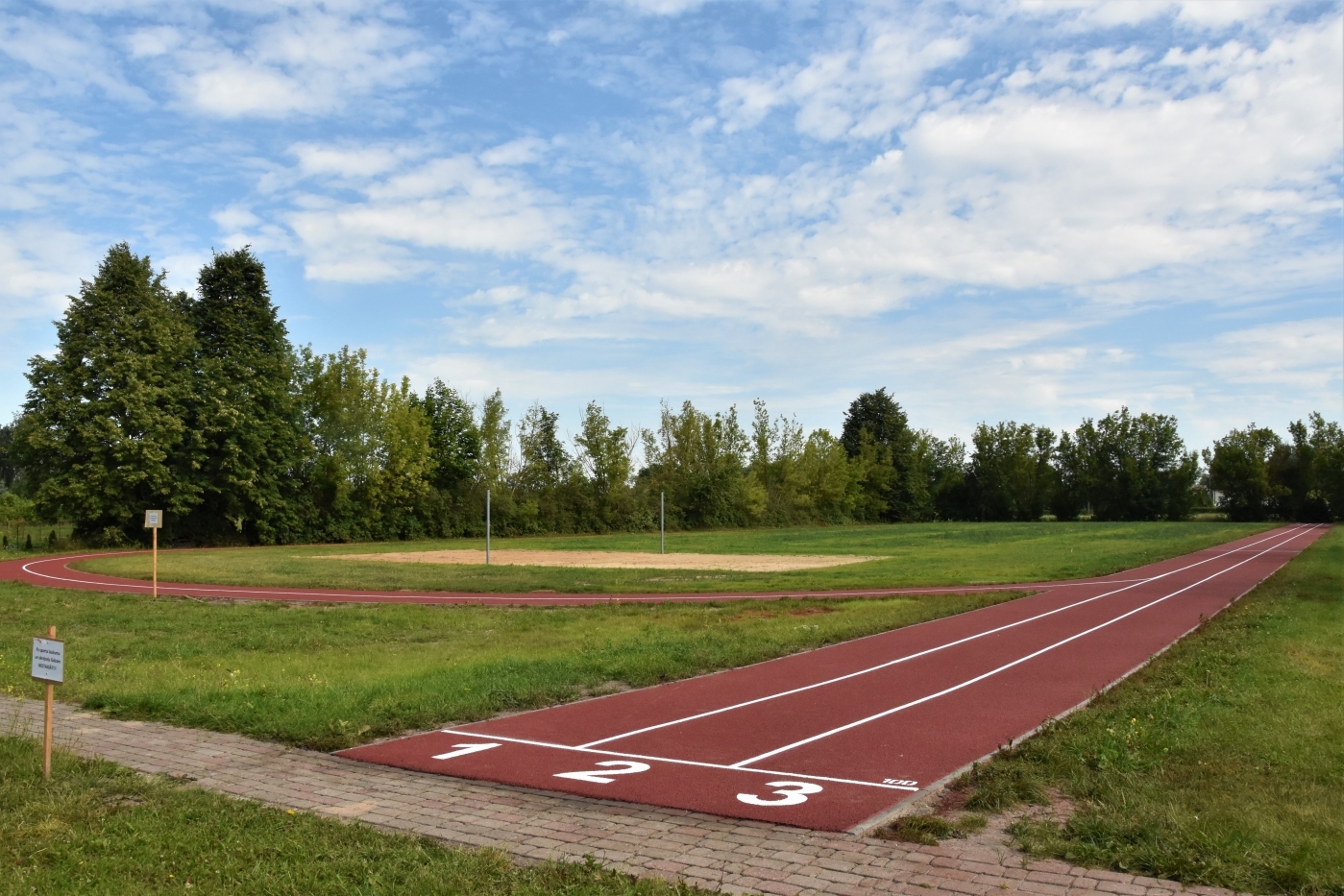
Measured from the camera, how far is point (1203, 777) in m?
7.17

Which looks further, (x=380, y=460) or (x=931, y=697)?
(x=380, y=460)

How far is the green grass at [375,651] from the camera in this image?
9.84 m

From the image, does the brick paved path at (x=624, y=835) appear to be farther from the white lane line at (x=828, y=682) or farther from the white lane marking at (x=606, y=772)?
the white lane line at (x=828, y=682)

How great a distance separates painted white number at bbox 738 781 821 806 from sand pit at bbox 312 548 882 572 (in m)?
26.3

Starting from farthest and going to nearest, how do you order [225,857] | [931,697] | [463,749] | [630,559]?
[630,559], [931,697], [463,749], [225,857]

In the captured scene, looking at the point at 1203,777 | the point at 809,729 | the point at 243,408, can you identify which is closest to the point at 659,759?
the point at 809,729

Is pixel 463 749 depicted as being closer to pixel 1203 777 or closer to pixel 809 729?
pixel 809 729

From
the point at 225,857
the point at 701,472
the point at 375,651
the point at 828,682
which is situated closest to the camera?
the point at 225,857

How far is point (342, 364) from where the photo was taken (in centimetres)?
6400

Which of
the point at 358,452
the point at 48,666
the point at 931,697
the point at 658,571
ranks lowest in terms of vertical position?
the point at 931,697

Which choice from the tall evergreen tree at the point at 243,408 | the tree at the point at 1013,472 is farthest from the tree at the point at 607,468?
the tree at the point at 1013,472

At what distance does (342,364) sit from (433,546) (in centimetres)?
1633

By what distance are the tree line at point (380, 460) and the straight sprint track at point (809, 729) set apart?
3271cm

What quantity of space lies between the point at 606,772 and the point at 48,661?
167 inches
